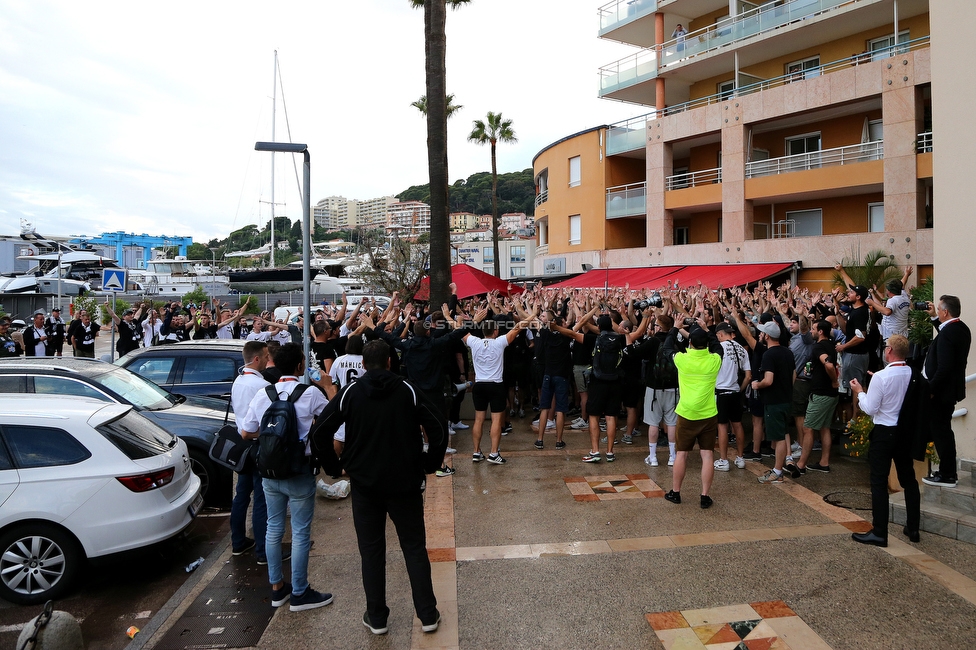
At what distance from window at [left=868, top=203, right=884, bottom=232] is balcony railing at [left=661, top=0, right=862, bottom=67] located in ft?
23.3

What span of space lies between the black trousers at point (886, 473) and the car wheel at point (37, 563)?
21.3 ft

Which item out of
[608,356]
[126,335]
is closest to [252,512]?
[608,356]

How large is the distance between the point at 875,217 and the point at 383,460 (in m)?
23.8

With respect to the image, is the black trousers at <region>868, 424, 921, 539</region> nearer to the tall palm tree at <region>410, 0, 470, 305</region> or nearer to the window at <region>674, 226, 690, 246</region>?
the tall palm tree at <region>410, 0, 470, 305</region>

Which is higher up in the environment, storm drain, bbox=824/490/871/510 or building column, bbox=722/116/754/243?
building column, bbox=722/116/754/243

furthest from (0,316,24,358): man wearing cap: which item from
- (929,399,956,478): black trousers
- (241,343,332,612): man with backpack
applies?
(929,399,956,478): black trousers

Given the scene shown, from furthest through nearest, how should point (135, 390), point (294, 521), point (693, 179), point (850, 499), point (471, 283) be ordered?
point (693, 179)
point (471, 283)
point (135, 390)
point (850, 499)
point (294, 521)

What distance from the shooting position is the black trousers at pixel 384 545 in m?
3.94

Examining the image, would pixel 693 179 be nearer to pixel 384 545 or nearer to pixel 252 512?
pixel 252 512

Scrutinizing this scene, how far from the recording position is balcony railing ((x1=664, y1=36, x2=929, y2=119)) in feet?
65.6

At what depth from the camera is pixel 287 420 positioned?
4.23 m

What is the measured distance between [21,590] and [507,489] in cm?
446

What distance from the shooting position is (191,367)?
8.35 metres

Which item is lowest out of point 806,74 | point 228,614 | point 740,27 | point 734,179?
point 228,614
